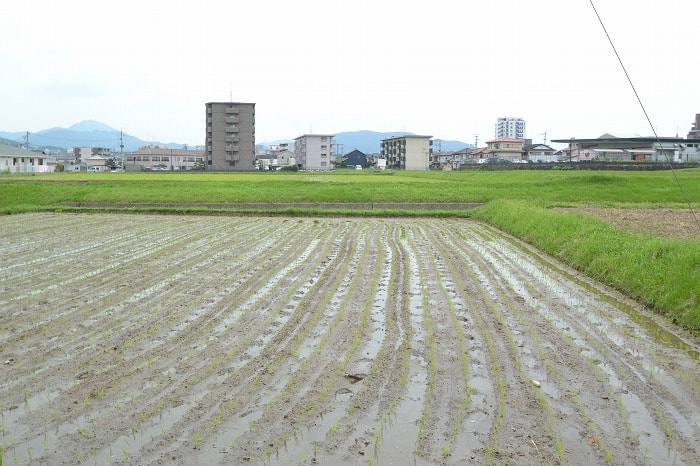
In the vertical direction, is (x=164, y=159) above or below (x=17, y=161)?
above

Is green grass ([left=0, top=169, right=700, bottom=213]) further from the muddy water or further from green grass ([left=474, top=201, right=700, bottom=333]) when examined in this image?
the muddy water

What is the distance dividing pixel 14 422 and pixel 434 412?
3.11m

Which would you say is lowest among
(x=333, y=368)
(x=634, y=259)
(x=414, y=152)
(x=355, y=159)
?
(x=333, y=368)

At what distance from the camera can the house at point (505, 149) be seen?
85938mm

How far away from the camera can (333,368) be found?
573 cm

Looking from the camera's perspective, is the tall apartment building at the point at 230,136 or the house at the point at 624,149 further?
the tall apartment building at the point at 230,136

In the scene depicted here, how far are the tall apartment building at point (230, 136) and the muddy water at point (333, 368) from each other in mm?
71808

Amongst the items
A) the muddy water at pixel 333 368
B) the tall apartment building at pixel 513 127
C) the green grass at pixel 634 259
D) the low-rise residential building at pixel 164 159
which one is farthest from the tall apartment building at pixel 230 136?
the tall apartment building at pixel 513 127

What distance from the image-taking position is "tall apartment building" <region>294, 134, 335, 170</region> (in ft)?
307

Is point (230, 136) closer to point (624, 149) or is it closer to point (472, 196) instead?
point (624, 149)

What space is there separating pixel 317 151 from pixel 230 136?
16487 mm

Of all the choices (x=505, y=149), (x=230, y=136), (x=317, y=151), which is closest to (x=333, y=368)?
(x=230, y=136)

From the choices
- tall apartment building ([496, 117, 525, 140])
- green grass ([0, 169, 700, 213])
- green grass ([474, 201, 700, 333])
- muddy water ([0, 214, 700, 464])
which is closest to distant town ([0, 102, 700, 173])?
green grass ([0, 169, 700, 213])

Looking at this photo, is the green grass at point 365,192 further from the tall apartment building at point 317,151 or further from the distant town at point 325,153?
the tall apartment building at point 317,151
